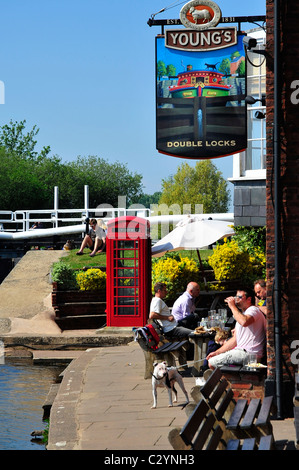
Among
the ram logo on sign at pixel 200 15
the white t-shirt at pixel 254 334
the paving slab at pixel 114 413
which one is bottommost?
the paving slab at pixel 114 413

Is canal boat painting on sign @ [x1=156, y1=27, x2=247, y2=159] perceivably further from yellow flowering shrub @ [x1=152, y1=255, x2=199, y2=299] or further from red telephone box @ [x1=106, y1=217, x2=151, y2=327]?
yellow flowering shrub @ [x1=152, y1=255, x2=199, y2=299]

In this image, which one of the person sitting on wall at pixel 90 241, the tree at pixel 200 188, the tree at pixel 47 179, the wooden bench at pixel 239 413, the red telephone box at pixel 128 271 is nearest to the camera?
the wooden bench at pixel 239 413

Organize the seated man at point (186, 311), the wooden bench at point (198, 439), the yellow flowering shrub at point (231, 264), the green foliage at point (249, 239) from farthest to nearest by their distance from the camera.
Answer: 1. the green foliage at point (249, 239)
2. the yellow flowering shrub at point (231, 264)
3. the seated man at point (186, 311)
4. the wooden bench at point (198, 439)

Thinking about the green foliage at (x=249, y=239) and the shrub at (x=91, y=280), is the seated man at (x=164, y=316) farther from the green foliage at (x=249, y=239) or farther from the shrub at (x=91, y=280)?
the green foliage at (x=249, y=239)

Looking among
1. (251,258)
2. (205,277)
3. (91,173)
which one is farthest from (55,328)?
(91,173)

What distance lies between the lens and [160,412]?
34.0ft

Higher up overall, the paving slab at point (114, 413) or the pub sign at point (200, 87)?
the pub sign at point (200, 87)

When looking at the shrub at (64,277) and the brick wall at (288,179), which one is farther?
the shrub at (64,277)

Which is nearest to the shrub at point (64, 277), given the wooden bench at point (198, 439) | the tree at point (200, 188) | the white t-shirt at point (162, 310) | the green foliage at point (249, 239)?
the green foliage at point (249, 239)

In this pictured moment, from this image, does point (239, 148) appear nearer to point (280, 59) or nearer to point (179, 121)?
point (179, 121)

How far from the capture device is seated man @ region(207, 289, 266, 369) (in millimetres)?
10141

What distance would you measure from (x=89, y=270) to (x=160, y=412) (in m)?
11.4

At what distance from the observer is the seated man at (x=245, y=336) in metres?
10.1

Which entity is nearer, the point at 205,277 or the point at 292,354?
the point at 292,354
